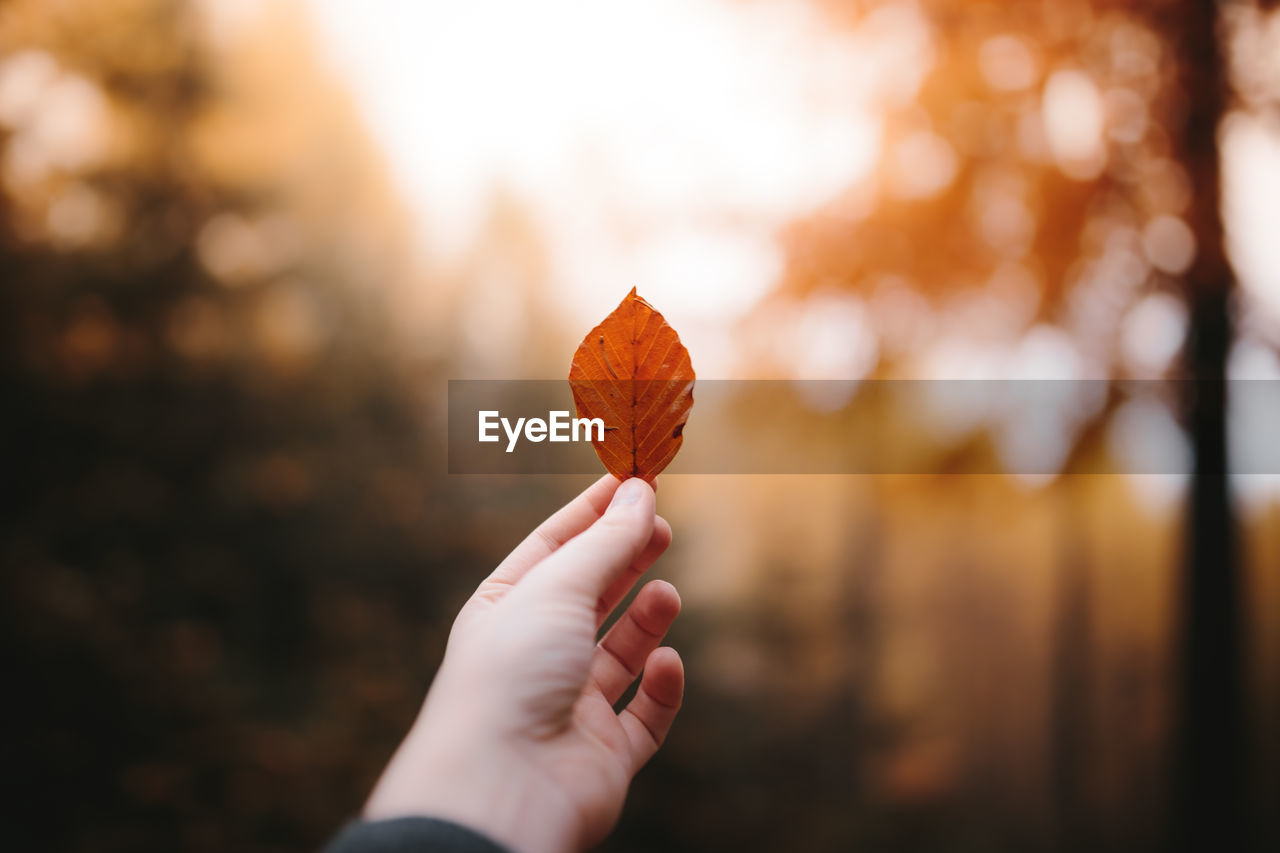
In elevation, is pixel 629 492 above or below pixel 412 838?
above

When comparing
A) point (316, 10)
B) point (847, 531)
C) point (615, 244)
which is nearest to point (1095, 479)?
point (847, 531)

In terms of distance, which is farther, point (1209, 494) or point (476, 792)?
point (1209, 494)

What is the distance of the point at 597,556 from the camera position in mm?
925

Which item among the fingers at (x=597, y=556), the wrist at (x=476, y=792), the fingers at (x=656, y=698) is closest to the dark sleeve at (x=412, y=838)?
the wrist at (x=476, y=792)

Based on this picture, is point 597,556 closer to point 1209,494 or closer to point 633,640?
point 633,640

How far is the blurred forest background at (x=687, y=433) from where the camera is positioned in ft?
8.54

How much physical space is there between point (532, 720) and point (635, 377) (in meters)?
0.44

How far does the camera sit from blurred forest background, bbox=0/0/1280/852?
2.60 meters

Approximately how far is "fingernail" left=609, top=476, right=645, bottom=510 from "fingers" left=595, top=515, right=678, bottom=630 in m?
0.09

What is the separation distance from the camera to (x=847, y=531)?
13.0 feet

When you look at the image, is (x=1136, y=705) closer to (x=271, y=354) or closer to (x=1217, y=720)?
(x=1217, y=720)

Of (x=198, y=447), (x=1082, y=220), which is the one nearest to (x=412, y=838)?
(x=1082, y=220)

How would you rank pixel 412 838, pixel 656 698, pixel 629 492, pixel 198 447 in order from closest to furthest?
pixel 412 838 < pixel 629 492 < pixel 656 698 < pixel 198 447

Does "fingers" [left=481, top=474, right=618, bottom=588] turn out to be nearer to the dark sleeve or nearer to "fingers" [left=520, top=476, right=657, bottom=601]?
"fingers" [left=520, top=476, right=657, bottom=601]
